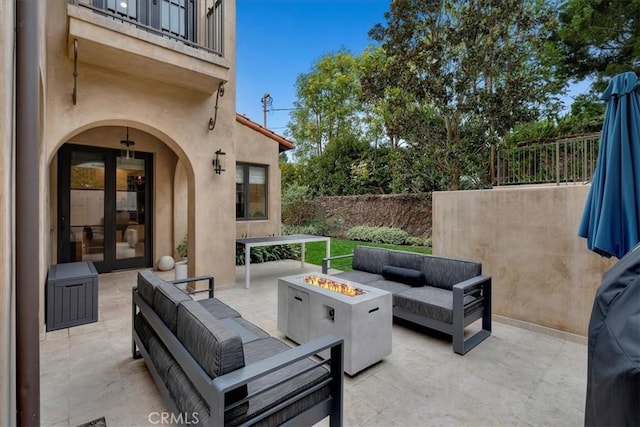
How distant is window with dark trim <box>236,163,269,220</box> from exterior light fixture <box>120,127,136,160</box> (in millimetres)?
2468

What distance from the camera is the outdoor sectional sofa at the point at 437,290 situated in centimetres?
353

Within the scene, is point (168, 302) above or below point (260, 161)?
below

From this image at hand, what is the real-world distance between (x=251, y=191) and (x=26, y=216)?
7.30 meters

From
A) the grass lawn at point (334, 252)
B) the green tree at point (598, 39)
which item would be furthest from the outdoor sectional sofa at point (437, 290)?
the green tree at point (598, 39)

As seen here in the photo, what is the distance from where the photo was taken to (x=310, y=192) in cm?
1808

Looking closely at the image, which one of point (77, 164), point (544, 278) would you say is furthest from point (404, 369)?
point (77, 164)

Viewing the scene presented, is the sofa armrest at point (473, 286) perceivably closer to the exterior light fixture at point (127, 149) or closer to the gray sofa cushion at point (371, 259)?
the gray sofa cushion at point (371, 259)

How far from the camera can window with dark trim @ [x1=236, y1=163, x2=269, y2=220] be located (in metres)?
8.48

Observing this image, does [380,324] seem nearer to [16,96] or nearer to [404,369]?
[404,369]

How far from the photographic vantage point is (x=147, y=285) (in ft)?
9.39

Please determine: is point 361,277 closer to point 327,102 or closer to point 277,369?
point 277,369

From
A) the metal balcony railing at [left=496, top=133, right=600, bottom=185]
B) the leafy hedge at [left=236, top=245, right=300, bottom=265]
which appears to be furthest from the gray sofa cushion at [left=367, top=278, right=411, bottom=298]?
the leafy hedge at [left=236, top=245, right=300, bottom=265]

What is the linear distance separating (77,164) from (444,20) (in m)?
11.6

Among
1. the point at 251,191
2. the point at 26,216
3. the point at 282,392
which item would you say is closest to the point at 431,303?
the point at 282,392
